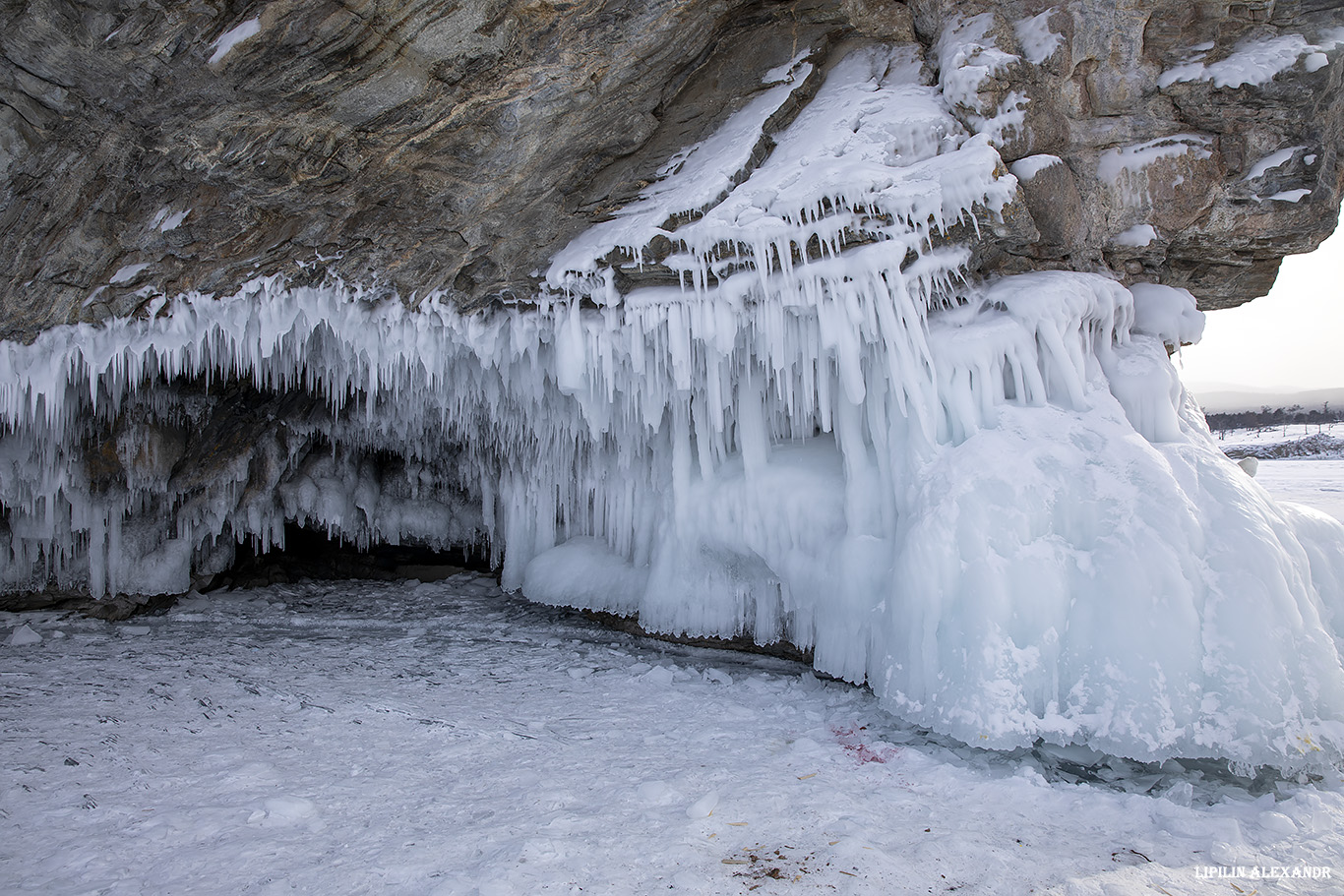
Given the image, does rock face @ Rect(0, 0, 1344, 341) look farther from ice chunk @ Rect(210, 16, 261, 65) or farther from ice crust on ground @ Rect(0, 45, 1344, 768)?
ice crust on ground @ Rect(0, 45, 1344, 768)

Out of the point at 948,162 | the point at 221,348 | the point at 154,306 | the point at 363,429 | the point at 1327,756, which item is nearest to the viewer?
Answer: the point at 1327,756

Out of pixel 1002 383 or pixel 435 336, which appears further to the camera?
pixel 435 336

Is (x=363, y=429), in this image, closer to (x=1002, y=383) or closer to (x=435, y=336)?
(x=435, y=336)

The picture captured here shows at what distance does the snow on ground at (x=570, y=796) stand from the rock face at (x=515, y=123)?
366 cm

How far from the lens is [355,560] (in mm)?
12234

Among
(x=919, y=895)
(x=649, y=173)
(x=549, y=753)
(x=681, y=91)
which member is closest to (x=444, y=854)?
(x=549, y=753)

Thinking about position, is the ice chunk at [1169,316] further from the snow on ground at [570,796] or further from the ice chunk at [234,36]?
the ice chunk at [234,36]

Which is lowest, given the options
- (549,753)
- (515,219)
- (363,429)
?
(549,753)

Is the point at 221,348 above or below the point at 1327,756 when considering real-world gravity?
above

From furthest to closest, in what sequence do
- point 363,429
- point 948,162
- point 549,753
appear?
point 363,429
point 948,162
point 549,753

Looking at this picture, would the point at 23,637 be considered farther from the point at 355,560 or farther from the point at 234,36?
the point at 234,36

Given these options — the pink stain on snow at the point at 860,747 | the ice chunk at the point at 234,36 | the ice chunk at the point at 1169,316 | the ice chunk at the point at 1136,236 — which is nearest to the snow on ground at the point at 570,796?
the pink stain on snow at the point at 860,747

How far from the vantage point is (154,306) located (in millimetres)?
6215

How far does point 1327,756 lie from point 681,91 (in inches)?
243
